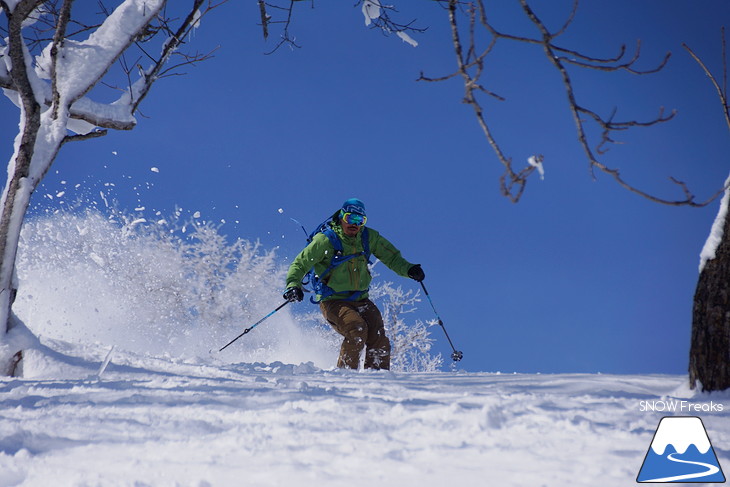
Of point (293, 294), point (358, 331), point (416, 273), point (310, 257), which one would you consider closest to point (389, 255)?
point (416, 273)

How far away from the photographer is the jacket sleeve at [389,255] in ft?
22.2

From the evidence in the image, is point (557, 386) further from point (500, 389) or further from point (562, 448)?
point (562, 448)

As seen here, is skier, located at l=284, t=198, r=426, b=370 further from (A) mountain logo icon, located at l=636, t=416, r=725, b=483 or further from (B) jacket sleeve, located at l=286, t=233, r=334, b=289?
(A) mountain logo icon, located at l=636, t=416, r=725, b=483

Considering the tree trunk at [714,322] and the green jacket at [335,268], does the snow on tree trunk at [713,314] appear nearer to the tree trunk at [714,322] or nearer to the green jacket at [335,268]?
the tree trunk at [714,322]

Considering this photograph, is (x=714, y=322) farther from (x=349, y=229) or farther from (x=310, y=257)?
(x=310, y=257)

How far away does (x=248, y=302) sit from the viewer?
16.7 m

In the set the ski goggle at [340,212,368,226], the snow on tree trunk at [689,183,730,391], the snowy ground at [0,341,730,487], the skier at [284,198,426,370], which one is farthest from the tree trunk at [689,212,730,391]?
the ski goggle at [340,212,368,226]

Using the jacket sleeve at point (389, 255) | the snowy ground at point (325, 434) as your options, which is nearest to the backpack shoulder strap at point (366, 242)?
the jacket sleeve at point (389, 255)

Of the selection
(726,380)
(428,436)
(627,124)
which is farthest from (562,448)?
(726,380)

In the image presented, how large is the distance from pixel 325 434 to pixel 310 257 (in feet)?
14.2

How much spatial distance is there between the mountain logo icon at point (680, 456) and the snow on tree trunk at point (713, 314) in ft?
3.66

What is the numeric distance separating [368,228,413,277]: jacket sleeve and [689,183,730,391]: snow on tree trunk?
13.0 feet

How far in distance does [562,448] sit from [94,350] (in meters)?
4.98

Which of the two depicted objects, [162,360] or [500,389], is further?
[162,360]
